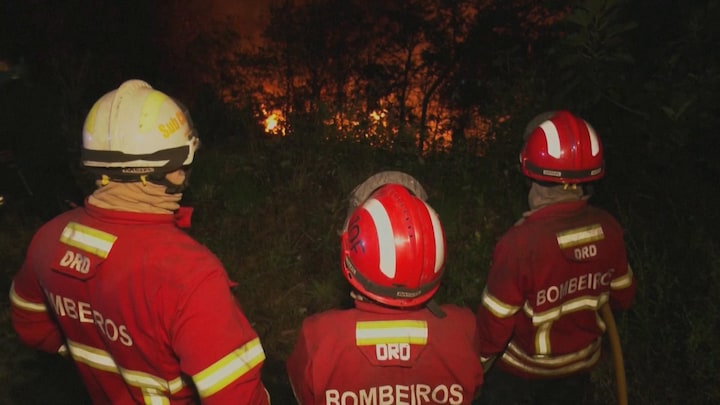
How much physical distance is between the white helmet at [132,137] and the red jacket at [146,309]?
165 mm

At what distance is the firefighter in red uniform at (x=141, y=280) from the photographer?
1.78 meters

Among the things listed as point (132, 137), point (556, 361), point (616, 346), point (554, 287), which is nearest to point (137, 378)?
point (132, 137)

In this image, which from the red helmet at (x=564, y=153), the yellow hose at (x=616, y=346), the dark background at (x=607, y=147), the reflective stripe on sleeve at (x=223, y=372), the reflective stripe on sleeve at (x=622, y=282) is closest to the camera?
the reflective stripe on sleeve at (x=223, y=372)

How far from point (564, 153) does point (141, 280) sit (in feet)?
6.80

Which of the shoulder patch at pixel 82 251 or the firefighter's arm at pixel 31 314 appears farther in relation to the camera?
the firefighter's arm at pixel 31 314

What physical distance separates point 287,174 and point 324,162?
0.52 meters

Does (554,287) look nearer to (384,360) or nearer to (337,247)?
(384,360)

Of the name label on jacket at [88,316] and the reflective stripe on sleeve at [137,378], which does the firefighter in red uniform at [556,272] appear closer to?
the reflective stripe on sleeve at [137,378]

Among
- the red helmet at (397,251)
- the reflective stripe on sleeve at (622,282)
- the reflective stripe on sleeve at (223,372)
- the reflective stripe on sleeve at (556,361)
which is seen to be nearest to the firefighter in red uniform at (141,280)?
the reflective stripe on sleeve at (223,372)

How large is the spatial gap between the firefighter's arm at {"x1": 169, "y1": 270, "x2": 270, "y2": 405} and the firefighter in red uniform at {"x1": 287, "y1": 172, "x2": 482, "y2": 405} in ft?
0.82

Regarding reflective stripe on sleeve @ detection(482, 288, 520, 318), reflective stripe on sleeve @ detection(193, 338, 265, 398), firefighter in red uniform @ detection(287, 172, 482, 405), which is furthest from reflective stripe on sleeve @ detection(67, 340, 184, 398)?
reflective stripe on sleeve @ detection(482, 288, 520, 318)

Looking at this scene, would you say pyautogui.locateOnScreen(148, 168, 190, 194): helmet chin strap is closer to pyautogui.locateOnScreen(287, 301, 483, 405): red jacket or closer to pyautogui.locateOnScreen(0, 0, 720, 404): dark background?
pyautogui.locateOnScreen(287, 301, 483, 405): red jacket

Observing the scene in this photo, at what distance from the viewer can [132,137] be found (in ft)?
6.49

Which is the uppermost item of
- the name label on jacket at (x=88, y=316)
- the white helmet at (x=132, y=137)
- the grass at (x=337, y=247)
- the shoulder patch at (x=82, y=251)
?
the white helmet at (x=132, y=137)
